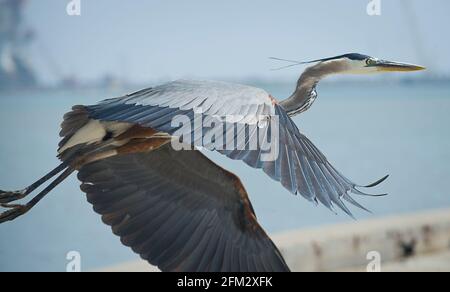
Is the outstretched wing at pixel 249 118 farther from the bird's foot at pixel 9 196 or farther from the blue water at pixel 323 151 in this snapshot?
the blue water at pixel 323 151

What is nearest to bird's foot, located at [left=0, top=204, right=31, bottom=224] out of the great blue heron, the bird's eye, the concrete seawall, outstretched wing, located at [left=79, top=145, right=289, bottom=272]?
the great blue heron

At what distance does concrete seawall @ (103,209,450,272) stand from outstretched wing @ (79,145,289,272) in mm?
1696

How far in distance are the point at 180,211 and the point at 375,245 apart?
7.96ft

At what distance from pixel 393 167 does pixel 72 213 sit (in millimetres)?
3770

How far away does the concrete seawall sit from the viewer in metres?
5.54

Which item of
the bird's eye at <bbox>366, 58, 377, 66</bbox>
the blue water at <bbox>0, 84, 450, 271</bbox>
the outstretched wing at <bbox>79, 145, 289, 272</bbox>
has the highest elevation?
the bird's eye at <bbox>366, 58, 377, 66</bbox>

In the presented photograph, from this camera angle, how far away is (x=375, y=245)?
585 centimetres

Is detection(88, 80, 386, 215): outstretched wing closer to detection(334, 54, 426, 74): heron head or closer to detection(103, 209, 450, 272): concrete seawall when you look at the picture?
detection(334, 54, 426, 74): heron head

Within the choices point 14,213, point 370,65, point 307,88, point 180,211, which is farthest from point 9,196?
point 370,65

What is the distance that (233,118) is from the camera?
9.75ft

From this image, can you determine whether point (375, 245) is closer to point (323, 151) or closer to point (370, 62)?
point (370, 62)

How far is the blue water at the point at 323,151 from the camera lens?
20.7 feet

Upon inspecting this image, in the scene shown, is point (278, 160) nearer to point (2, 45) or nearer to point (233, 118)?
point (233, 118)
